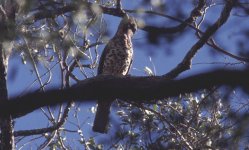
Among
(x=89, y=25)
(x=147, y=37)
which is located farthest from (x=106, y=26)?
(x=89, y=25)

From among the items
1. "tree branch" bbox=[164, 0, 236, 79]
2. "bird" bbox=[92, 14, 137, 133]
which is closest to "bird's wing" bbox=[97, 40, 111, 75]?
"bird" bbox=[92, 14, 137, 133]

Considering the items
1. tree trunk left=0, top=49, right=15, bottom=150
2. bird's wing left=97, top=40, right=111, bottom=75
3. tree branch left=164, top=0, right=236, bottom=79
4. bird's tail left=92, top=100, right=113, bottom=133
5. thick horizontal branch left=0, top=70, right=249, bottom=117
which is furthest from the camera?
bird's wing left=97, top=40, right=111, bottom=75

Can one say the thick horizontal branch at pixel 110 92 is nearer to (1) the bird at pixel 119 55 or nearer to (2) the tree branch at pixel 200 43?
(2) the tree branch at pixel 200 43

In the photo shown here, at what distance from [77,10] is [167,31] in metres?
1.33

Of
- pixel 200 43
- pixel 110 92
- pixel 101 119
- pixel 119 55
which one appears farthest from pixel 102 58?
pixel 110 92

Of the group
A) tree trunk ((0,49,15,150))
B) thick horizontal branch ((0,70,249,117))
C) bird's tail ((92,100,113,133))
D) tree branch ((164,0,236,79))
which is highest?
bird's tail ((92,100,113,133))

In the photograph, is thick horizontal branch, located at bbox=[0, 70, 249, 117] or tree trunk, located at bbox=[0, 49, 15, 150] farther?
tree trunk, located at bbox=[0, 49, 15, 150]

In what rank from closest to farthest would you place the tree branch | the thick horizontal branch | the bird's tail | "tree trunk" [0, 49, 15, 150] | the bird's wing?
the thick horizontal branch, the tree branch, "tree trunk" [0, 49, 15, 150], the bird's tail, the bird's wing

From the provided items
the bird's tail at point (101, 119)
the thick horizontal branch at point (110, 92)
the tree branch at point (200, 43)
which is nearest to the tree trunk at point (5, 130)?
the tree branch at point (200, 43)

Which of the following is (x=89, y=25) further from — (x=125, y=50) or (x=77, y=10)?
(x=125, y=50)

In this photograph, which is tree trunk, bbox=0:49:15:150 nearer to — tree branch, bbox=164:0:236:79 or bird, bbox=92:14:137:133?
tree branch, bbox=164:0:236:79

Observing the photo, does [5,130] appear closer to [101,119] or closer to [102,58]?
[101,119]

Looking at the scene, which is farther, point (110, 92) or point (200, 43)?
point (200, 43)

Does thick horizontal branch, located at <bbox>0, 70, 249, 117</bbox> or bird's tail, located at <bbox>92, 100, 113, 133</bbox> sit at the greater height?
bird's tail, located at <bbox>92, 100, 113, 133</bbox>
